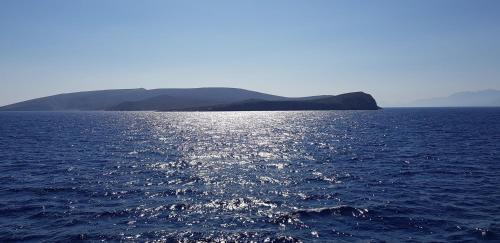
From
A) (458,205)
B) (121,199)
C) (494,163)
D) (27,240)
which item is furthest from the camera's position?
(494,163)

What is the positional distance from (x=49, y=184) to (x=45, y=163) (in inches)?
769

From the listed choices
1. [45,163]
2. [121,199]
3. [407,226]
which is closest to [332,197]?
[407,226]

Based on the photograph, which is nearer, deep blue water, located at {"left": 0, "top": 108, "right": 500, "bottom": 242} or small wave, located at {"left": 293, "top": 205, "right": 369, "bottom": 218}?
deep blue water, located at {"left": 0, "top": 108, "right": 500, "bottom": 242}

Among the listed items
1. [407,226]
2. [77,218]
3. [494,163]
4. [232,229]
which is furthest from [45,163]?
[494,163]

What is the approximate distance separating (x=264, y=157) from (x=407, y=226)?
41007 millimetres

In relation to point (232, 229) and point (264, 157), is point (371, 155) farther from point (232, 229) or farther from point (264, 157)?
point (232, 229)

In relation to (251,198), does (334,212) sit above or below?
below

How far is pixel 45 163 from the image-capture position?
62.4 meters

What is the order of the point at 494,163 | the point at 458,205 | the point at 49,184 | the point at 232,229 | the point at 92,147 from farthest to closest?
the point at 92,147, the point at 494,163, the point at 49,184, the point at 458,205, the point at 232,229

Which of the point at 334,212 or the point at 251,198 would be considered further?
the point at 251,198

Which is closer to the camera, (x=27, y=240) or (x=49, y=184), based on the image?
(x=27, y=240)

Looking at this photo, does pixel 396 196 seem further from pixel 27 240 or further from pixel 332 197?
pixel 27 240

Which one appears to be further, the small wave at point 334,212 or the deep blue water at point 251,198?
the small wave at point 334,212

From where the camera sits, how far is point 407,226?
30.6 metres
